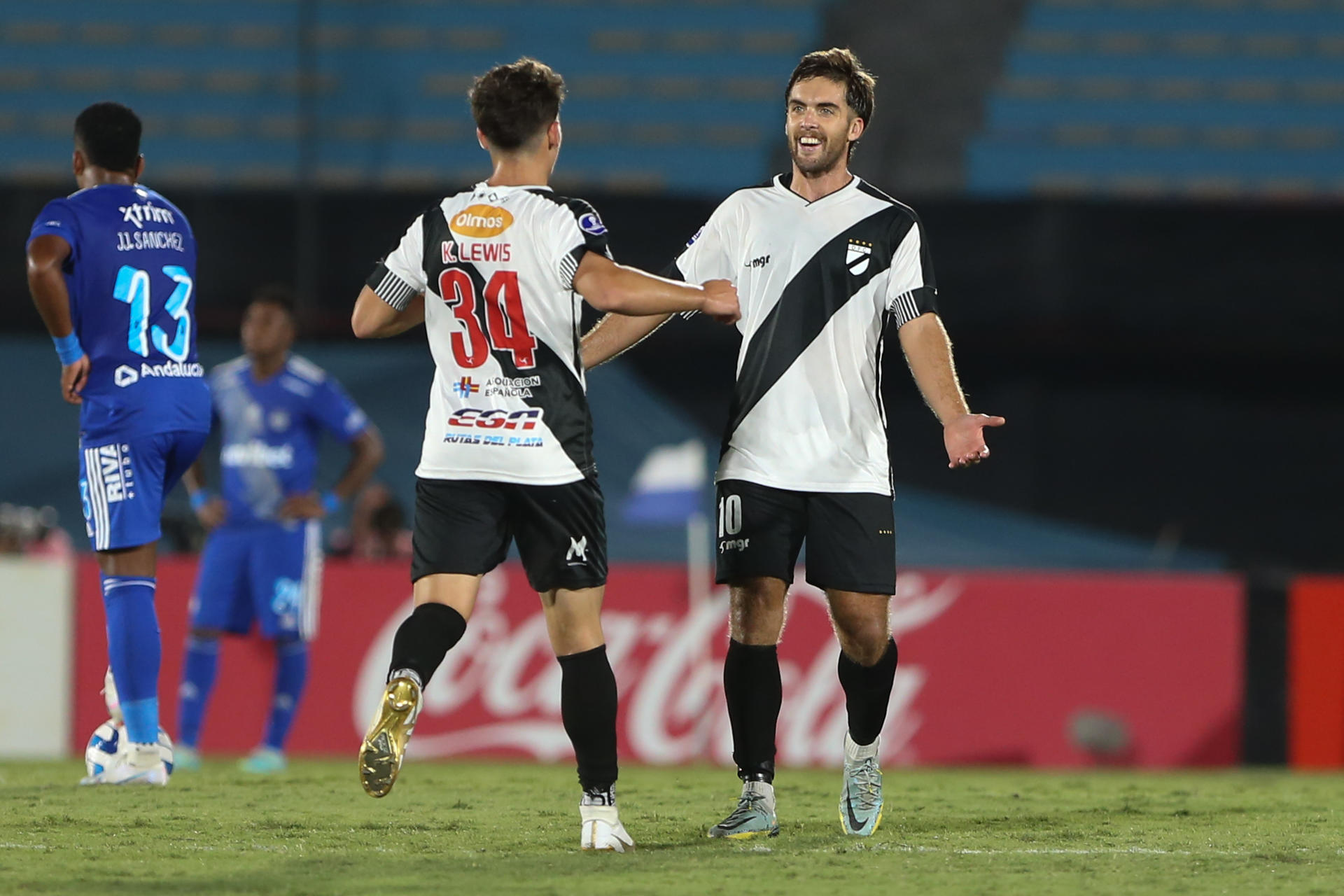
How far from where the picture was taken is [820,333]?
5.02 m

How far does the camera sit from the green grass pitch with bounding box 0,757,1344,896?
→ 404 cm

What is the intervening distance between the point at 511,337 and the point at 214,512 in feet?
13.4

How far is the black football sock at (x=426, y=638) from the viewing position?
14.1 ft

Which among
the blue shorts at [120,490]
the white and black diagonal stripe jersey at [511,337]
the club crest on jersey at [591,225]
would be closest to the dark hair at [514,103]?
the white and black diagonal stripe jersey at [511,337]

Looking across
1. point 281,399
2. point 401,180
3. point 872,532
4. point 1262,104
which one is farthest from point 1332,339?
point 872,532

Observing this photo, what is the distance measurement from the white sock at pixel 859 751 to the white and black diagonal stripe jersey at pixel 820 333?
705 mm

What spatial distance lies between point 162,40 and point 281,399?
8.89 meters

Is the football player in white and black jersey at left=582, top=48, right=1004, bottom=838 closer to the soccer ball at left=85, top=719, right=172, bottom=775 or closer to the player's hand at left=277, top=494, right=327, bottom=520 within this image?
the soccer ball at left=85, top=719, right=172, bottom=775

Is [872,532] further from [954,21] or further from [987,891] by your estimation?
[954,21]

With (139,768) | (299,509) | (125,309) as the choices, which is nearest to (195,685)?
(299,509)

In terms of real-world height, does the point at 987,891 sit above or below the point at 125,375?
below

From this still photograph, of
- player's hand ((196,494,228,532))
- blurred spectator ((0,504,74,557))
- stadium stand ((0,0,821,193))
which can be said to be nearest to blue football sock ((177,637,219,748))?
player's hand ((196,494,228,532))

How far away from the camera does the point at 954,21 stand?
16.4 meters

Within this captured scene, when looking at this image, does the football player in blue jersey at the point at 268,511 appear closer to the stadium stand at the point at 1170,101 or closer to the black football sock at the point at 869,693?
the black football sock at the point at 869,693
